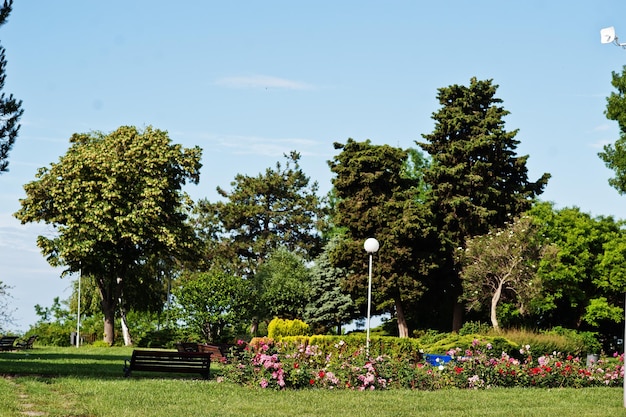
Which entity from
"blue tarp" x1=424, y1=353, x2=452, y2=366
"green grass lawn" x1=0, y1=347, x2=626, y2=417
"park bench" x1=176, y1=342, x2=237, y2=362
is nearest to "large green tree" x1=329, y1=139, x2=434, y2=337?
"park bench" x1=176, y1=342, x2=237, y2=362

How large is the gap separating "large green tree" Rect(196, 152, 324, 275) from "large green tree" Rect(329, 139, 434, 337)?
14669mm

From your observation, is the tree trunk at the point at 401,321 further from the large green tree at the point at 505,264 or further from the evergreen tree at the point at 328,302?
the evergreen tree at the point at 328,302

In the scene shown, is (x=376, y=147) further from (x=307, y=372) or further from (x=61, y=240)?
(x=307, y=372)

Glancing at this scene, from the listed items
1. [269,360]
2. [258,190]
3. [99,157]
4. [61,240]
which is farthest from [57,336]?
[269,360]

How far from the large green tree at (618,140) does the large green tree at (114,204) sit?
21367 mm

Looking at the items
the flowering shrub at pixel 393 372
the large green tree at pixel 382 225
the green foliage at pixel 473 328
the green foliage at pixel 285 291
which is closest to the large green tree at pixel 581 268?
the green foliage at pixel 473 328

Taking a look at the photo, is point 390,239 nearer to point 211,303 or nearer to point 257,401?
point 211,303

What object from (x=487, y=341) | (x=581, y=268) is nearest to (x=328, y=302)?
(x=581, y=268)

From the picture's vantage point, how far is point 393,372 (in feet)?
63.2

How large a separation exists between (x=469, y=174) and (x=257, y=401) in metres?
33.3

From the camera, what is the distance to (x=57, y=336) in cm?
5081

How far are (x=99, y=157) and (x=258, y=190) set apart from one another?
20934 millimetres

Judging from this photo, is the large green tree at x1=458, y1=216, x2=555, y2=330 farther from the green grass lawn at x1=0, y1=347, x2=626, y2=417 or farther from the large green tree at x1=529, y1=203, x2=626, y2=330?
the green grass lawn at x1=0, y1=347, x2=626, y2=417

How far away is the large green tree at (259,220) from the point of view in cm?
6309
